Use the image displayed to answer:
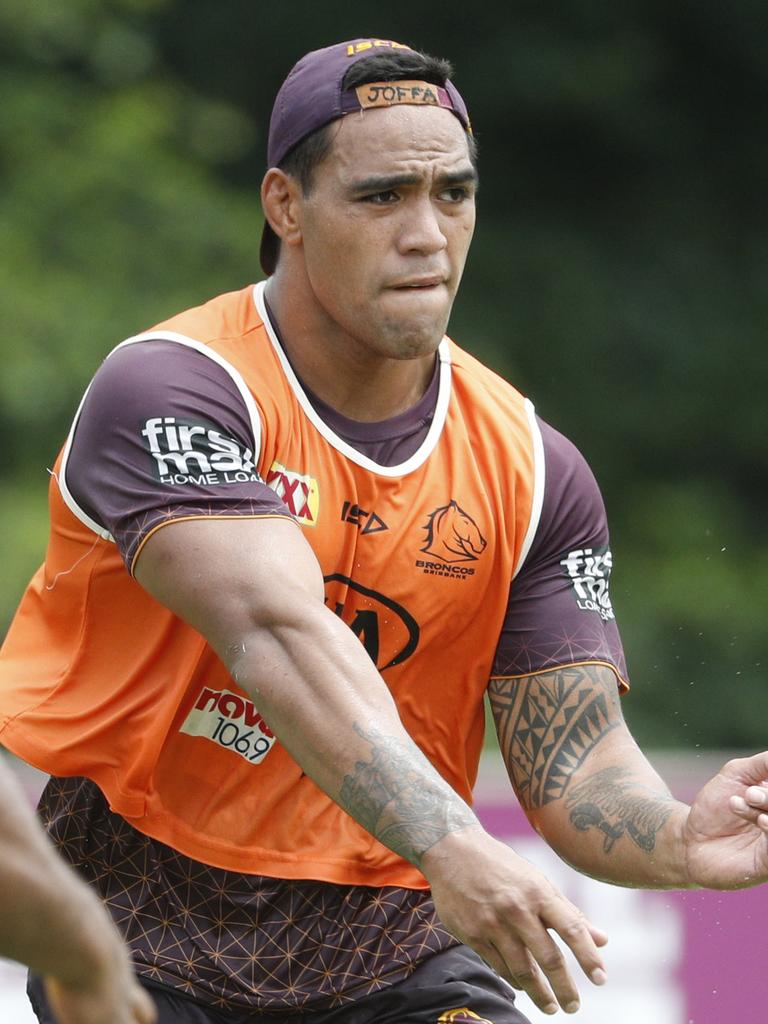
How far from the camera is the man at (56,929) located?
184cm

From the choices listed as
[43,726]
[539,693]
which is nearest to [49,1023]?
[43,726]

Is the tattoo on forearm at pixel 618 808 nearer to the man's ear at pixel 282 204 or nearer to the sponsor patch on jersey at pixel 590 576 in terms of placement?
the sponsor patch on jersey at pixel 590 576

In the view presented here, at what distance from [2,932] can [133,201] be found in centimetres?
868

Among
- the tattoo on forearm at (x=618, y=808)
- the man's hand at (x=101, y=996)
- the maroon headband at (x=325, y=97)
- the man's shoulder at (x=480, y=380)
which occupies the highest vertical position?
the maroon headband at (x=325, y=97)

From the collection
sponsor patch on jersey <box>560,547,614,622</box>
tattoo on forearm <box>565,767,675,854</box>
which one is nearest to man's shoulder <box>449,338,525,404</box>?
sponsor patch on jersey <box>560,547,614,622</box>

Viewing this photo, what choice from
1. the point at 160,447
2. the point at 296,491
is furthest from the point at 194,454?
the point at 296,491

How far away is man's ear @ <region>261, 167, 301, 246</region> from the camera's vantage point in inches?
163

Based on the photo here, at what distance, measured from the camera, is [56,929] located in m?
Answer: 1.91

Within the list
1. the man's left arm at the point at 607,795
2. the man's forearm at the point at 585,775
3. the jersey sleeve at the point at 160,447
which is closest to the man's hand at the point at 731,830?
the man's left arm at the point at 607,795

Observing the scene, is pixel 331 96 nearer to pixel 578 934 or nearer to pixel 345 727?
pixel 345 727

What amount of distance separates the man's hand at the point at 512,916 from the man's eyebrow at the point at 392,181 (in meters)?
1.48

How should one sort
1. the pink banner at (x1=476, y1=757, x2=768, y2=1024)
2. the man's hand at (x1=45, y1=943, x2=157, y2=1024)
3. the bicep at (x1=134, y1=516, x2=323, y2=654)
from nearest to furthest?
the man's hand at (x1=45, y1=943, x2=157, y2=1024) < the bicep at (x1=134, y1=516, x2=323, y2=654) < the pink banner at (x1=476, y1=757, x2=768, y2=1024)

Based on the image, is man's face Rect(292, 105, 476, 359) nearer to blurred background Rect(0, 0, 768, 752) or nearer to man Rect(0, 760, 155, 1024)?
man Rect(0, 760, 155, 1024)

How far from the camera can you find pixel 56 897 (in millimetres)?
1885
